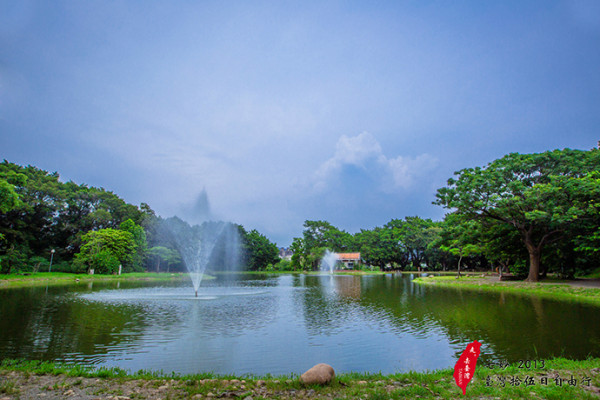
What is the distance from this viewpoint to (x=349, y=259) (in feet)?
276

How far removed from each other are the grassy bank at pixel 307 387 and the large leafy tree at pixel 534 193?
2180cm

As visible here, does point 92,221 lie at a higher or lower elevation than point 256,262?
higher

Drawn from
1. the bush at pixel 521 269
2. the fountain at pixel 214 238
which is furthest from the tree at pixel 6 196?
the bush at pixel 521 269

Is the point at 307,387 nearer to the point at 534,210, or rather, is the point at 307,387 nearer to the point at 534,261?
the point at 534,210

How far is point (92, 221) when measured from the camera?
56031 mm

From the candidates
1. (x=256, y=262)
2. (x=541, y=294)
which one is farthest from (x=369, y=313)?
(x=256, y=262)

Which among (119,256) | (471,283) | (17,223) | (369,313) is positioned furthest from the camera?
(119,256)

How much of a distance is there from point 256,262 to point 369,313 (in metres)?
71.5

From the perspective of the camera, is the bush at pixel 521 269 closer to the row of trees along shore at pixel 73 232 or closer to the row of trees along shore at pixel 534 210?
the row of trees along shore at pixel 534 210

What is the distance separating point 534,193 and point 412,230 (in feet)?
155

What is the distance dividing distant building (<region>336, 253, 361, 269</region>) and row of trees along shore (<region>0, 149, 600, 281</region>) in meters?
2.43

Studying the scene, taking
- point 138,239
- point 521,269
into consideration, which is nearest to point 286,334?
point 521,269

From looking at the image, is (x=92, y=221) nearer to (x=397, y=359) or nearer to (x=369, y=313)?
(x=369, y=313)

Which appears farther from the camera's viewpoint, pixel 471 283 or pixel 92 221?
pixel 92 221
